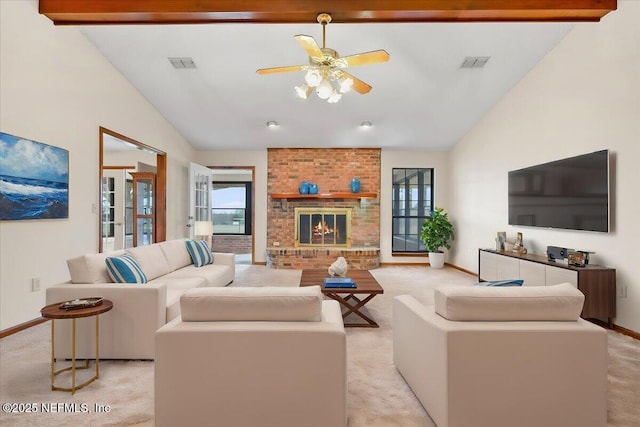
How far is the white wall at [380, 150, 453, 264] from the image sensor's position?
7656mm

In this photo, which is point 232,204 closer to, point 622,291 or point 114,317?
point 114,317

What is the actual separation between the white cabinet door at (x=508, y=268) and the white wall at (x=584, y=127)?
1.56 feet

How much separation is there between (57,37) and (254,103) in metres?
2.59

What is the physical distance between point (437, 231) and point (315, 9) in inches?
201

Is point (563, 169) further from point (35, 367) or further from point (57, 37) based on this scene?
point (57, 37)

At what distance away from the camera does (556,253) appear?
4.14 meters

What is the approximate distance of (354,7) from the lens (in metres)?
3.08

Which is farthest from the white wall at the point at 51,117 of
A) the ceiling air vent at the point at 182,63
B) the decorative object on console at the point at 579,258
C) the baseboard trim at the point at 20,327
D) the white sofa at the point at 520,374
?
the decorative object on console at the point at 579,258

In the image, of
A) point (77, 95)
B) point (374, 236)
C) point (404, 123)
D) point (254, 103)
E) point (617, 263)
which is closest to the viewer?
point (617, 263)

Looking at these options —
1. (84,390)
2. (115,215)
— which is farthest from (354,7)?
(115,215)

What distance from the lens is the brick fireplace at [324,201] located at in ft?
25.0

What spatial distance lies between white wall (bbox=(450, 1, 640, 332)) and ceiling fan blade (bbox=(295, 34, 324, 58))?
2865 mm

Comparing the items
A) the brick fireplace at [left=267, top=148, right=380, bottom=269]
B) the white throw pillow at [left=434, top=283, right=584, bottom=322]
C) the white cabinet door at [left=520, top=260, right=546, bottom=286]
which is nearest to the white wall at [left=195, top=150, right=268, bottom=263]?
the brick fireplace at [left=267, top=148, right=380, bottom=269]

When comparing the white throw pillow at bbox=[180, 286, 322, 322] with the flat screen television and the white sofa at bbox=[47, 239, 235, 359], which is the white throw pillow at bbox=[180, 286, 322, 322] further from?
the flat screen television
